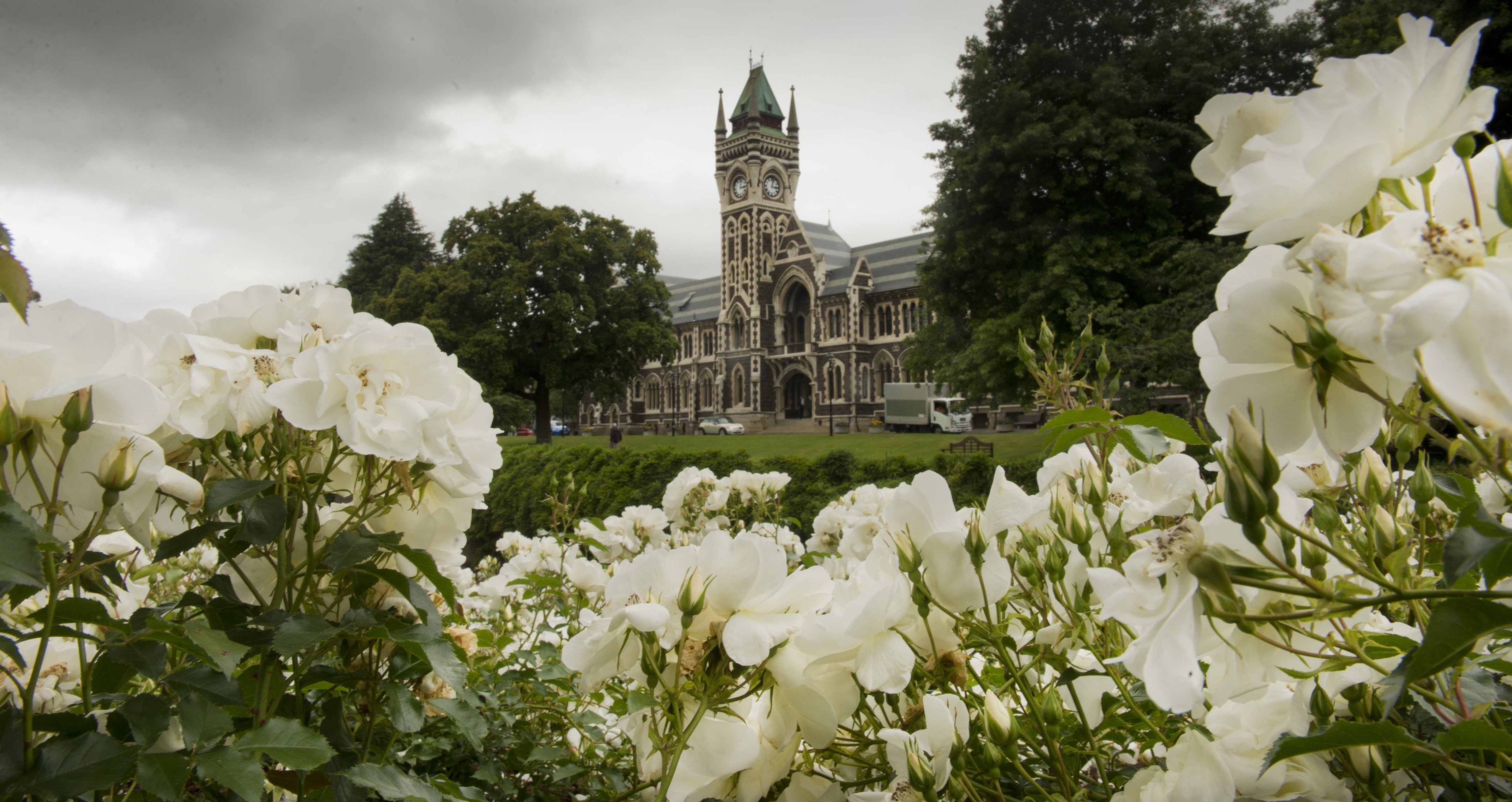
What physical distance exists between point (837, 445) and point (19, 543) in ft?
72.5

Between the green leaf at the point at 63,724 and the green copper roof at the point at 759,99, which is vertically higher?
the green copper roof at the point at 759,99

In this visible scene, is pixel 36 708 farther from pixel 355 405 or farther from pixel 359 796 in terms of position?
pixel 355 405

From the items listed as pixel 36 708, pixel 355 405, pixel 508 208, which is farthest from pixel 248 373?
pixel 508 208

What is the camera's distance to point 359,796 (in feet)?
3.38

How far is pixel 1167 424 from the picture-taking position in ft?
4.23

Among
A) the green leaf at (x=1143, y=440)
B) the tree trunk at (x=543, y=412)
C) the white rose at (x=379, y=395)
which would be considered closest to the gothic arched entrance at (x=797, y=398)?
the tree trunk at (x=543, y=412)

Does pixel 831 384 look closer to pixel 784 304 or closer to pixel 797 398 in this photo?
pixel 797 398

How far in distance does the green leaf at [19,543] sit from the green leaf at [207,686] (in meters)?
0.22

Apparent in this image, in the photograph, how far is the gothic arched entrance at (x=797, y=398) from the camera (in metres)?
47.8

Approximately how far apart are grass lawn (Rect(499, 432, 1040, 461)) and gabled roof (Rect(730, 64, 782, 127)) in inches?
907

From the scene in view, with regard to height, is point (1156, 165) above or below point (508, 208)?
below

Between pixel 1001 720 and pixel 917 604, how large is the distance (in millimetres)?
147

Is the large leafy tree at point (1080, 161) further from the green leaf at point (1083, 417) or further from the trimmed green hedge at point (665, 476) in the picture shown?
the green leaf at point (1083, 417)

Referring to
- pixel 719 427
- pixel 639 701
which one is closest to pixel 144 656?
pixel 639 701
